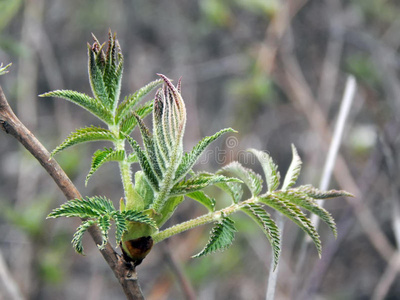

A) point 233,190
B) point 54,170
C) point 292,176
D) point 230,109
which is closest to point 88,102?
point 54,170

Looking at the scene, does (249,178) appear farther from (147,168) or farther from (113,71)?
(113,71)

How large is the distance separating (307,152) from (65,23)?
107 inches

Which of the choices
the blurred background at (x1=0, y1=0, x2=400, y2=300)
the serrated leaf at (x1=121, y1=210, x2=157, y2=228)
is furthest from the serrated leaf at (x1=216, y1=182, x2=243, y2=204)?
the blurred background at (x1=0, y1=0, x2=400, y2=300)

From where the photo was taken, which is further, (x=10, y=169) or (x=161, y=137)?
(x=10, y=169)

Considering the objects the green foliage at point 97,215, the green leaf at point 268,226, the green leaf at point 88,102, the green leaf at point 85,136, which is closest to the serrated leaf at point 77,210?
the green foliage at point 97,215

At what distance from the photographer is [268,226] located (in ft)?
3.33

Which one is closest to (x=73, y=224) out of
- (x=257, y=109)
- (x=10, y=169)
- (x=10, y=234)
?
(x=10, y=234)

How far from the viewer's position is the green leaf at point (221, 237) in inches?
40.4

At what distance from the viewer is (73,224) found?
4012mm

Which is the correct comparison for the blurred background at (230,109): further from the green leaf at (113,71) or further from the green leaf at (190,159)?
the green leaf at (190,159)

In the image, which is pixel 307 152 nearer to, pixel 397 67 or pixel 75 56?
pixel 397 67

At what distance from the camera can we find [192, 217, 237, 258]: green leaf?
103cm

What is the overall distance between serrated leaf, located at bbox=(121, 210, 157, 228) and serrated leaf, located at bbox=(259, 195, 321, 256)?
0.26 m

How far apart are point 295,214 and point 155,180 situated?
1.00 ft
